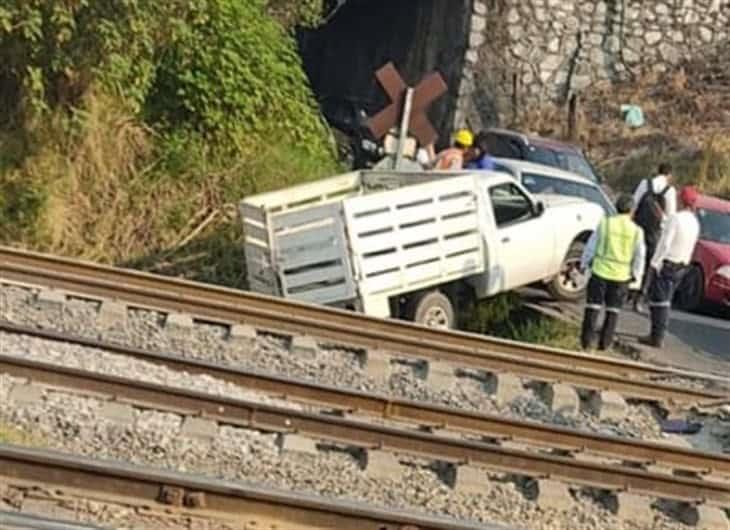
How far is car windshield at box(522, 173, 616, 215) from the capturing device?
68.0 feet

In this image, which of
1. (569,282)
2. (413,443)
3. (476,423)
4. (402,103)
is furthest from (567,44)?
(413,443)

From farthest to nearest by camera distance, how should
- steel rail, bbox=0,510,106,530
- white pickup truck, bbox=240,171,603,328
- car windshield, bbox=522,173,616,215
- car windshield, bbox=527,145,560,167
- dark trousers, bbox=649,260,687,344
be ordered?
1. car windshield, bbox=527,145,560,167
2. car windshield, bbox=522,173,616,215
3. dark trousers, bbox=649,260,687,344
4. white pickup truck, bbox=240,171,603,328
5. steel rail, bbox=0,510,106,530

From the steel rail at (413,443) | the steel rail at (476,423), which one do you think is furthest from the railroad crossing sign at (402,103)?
the steel rail at (413,443)

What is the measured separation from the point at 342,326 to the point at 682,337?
17.5ft

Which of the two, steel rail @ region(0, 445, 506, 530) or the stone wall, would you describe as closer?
steel rail @ region(0, 445, 506, 530)

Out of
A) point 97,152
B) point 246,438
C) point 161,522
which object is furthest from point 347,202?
point 161,522

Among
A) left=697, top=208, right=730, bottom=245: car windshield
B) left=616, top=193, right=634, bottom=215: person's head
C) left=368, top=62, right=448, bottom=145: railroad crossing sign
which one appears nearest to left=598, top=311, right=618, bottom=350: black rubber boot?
left=616, top=193, right=634, bottom=215: person's head

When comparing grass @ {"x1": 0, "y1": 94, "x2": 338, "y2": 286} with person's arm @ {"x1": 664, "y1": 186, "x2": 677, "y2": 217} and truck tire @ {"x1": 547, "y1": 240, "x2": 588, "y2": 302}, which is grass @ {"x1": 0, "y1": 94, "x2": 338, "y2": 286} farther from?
person's arm @ {"x1": 664, "y1": 186, "x2": 677, "y2": 217}

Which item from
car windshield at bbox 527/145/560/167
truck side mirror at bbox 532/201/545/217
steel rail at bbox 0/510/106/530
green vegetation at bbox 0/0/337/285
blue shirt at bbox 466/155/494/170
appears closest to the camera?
steel rail at bbox 0/510/106/530

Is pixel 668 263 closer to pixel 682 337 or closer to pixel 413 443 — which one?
pixel 682 337

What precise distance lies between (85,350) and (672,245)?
23.3 ft

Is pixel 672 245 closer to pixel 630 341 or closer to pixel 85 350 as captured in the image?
pixel 630 341

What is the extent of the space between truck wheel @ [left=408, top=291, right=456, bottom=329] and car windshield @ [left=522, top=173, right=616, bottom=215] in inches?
169

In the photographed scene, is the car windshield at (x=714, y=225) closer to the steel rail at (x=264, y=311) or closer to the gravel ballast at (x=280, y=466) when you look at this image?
the steel rail at (x=264, y=311)
